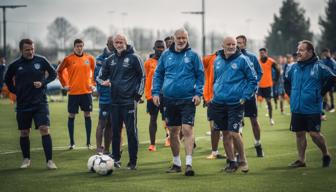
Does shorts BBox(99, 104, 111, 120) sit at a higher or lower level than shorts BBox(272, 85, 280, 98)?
higher

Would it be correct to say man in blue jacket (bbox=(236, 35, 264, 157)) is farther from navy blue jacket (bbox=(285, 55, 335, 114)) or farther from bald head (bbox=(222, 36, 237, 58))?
bald head (bbox=(222, 36, 237, 58))

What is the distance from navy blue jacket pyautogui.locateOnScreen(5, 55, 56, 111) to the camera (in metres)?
11.1

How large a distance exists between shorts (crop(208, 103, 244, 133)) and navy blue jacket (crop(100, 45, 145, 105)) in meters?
1.34

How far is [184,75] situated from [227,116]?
0.97 meters

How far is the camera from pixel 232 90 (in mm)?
10320

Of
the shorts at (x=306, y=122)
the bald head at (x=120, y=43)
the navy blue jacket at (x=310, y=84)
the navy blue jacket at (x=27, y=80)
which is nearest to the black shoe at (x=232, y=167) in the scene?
the shorts at (x=306, y=122)

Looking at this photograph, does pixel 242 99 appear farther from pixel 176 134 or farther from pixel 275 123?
pixel 275 123

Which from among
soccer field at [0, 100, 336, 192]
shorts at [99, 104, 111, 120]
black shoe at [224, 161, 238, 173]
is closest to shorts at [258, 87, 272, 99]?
soccer field at [0, 100, 336, 192]

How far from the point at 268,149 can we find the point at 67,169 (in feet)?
15.9


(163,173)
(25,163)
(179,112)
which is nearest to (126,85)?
(179,112)

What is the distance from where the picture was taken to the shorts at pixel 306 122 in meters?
10.8

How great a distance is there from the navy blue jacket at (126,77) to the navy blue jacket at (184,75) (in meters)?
0.58

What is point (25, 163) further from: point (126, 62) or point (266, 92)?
point (266, 92)

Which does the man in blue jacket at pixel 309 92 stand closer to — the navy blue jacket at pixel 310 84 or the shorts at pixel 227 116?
the navy blue jacket at pixel 310 84
